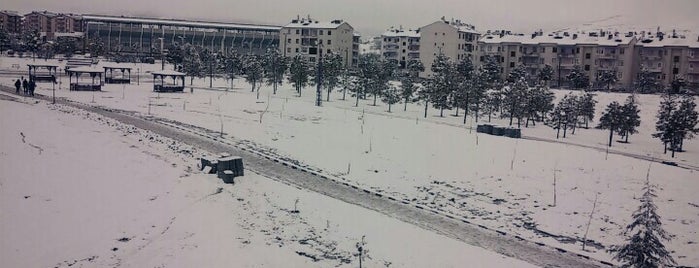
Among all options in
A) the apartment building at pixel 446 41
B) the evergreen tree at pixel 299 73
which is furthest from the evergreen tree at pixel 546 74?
the evergreen tree at pixel 299 73

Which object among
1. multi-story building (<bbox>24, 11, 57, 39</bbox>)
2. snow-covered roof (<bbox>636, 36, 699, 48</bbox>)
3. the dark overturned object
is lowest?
the dark overturned object

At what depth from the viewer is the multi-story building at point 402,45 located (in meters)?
102

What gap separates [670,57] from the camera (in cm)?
7200

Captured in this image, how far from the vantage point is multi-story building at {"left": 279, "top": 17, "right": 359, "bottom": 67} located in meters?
101

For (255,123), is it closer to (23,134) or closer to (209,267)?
(23,134)

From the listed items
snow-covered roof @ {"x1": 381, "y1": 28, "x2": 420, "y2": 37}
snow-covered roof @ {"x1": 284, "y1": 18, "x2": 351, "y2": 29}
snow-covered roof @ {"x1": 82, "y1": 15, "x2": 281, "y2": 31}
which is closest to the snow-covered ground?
snow-covered roof @ {"x1": 284, "y1": 18, "x2": 351, "y2": 29}

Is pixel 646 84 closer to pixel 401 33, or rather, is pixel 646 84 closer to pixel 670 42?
pixel 670 42

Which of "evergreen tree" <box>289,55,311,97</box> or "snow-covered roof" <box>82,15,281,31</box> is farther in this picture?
"snow-covered roof" <box>82,15,281,31</box>

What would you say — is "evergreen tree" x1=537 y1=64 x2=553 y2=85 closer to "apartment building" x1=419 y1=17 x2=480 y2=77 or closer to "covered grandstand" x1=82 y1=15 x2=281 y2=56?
"apartment building" x1=419 y1=17 x2=480 y2=77

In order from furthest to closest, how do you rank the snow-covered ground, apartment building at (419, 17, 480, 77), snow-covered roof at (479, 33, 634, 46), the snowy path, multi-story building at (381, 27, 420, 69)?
multi-story building at (381, 27, 420, 69) < apartment building at (419, 17, 480, 77) < snow-covered roof at (479, 33, 634, 46) < the snowy path < the snow-covered ground

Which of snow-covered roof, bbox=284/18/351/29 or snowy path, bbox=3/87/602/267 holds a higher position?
snow-covered roof, bbox=284/18/351/29

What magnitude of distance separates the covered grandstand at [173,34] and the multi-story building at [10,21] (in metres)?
14.1

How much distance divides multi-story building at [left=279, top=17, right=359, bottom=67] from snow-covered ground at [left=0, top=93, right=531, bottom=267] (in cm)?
7834

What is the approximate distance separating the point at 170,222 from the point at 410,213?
26.9 ft
